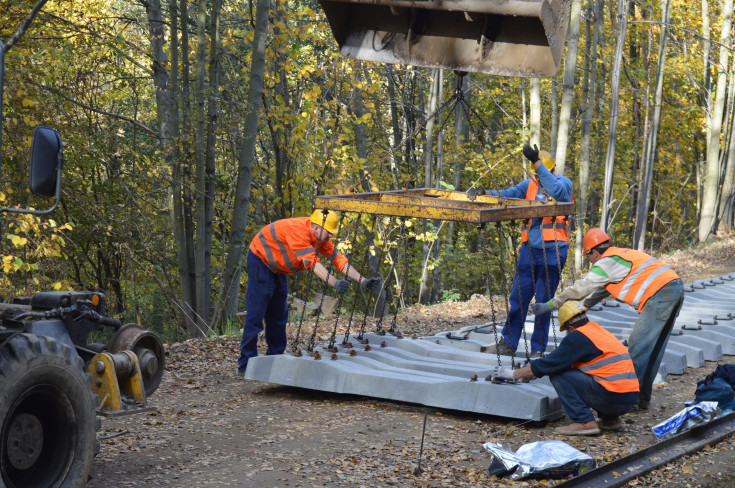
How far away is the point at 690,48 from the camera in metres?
29.2

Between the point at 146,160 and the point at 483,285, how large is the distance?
683 inches

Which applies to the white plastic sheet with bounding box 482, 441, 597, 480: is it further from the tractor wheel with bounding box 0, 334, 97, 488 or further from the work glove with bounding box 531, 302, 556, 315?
the tractor wheel with bounding box 0, 334, 97, 488

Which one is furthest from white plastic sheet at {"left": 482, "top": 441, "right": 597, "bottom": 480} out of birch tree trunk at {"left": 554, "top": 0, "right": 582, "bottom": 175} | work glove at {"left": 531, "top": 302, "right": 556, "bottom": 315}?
birch tree trunk at {"left": 554, "top": 0, "right": 582, "bottom": 175}

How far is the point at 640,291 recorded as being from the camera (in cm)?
743

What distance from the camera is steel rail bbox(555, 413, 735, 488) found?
540cm

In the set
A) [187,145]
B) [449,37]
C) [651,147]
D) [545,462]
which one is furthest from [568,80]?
[545,462]

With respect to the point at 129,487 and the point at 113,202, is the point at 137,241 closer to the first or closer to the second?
the point at 113,202

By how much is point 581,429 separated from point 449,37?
3941mm

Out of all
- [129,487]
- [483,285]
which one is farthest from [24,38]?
[483,285]

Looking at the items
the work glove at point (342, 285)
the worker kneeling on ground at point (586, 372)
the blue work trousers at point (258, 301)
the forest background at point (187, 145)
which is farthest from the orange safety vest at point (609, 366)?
the blue work trousers at point (258, 301)

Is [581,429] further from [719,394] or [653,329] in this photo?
[719,394]

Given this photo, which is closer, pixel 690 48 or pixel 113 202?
pixel 113 202

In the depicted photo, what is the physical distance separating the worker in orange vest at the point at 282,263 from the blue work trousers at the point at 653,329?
8.72 feet

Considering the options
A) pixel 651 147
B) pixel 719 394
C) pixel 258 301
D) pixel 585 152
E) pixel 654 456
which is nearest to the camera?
pixel 654 456
